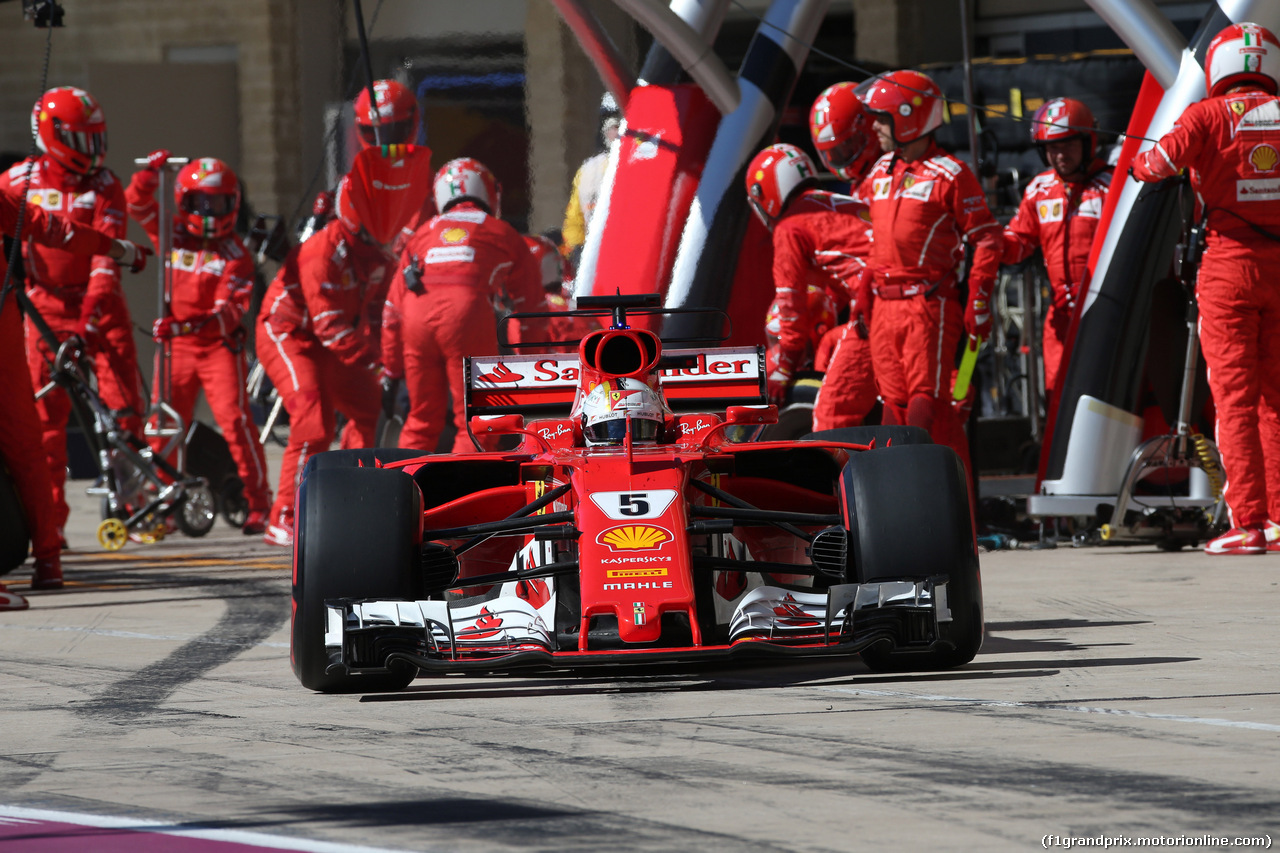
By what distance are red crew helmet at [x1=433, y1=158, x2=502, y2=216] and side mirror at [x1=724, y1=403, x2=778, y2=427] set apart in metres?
4.77

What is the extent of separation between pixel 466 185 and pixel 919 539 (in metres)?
6.13

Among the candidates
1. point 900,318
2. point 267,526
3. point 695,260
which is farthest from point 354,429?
point 900,318

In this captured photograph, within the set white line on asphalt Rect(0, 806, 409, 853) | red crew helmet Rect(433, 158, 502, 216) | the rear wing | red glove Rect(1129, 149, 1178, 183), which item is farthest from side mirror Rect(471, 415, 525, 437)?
red crew helmet Rect(433, 158, 502, 216)

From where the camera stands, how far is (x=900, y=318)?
8703mm

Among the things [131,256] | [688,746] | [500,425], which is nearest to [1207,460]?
[500,425]

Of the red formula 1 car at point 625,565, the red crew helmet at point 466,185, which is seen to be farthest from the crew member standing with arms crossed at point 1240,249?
the red crew helmet at point 466,185

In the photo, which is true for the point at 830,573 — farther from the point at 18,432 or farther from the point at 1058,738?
the point at 18,432

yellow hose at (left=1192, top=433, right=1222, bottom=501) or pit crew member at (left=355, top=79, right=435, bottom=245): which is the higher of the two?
pit crew member at (left=355, top=79, right=435, bottom=245)

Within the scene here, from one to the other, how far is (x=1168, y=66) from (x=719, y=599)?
5167 mm

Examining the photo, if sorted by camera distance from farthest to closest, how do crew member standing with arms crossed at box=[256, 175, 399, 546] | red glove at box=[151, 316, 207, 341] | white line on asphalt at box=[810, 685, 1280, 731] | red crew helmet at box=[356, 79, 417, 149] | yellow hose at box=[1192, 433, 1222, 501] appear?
red crew helmet at box=[356, 79, 417, 149] → red glove at box=[151, 316, 207, 341] → crew member standing with arms crossed at box=[256, 175, 399, 546] → yellow hose at box=[1192, 433, 1222, 501] → white line on asphalt at box=[810, 685, 1280, 731]

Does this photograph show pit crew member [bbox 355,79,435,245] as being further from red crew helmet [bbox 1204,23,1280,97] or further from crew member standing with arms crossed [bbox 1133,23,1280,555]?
red crew helmet [bbox 1204,23,1280,97]

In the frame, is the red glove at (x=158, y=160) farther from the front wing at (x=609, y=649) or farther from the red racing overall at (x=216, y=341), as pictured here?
the front wing at (x=609, y=649)

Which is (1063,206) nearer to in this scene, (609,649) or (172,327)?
(172,327)

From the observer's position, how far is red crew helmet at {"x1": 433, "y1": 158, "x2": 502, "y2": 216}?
10.5 metres
